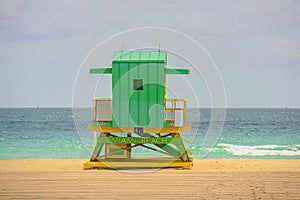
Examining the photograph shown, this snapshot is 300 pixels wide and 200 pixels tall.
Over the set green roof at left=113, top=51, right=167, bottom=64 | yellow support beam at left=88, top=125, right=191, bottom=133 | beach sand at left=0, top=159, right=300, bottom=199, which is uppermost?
green roof at left=113, top=51, right=167, bottom=64

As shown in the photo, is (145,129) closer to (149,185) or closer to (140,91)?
(140,91)

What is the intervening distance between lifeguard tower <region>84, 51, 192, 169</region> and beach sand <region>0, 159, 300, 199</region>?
1.08 m

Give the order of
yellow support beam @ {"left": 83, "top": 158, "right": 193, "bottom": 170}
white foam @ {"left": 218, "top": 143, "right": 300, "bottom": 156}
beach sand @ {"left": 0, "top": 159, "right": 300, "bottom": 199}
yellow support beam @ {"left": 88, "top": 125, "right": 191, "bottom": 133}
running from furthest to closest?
white foam @ {"left": 218, "top": 143, "right": 300, "bottom": 156}
yellow support beam @ {"left": 83, "top": 158, "right": 193, "bottom": 170}
yellow support beam @ {"left": 88, "top": 125, "right": 191, "bottom": 133}
beach sand @ {"left": 0, "top": 159, "right": 300, "bottom": 199}

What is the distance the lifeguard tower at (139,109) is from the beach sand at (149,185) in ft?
3.54

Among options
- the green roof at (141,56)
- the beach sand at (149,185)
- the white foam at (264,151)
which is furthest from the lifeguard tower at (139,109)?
the white foam at (264,151)

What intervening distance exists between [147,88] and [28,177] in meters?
4.16

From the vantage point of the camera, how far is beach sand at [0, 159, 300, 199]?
13.0 m

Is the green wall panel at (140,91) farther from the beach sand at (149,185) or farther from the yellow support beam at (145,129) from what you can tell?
the beach sand at (149,185)

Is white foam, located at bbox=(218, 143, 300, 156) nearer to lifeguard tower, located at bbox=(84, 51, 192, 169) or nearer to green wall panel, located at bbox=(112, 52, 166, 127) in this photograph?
lifeguard tower, located at bbox=(84, 51, 192, 169)

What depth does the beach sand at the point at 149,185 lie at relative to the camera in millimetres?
13023

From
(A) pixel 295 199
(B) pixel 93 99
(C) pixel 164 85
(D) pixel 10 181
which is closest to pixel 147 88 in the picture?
(C) pixel 164 85

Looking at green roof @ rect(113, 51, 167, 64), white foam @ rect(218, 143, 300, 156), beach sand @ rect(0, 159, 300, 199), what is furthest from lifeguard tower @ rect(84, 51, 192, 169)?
white foam @ rect(218, 143, 300, 156)

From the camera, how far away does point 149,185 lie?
1434 cm

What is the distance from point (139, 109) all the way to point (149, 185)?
350cm
